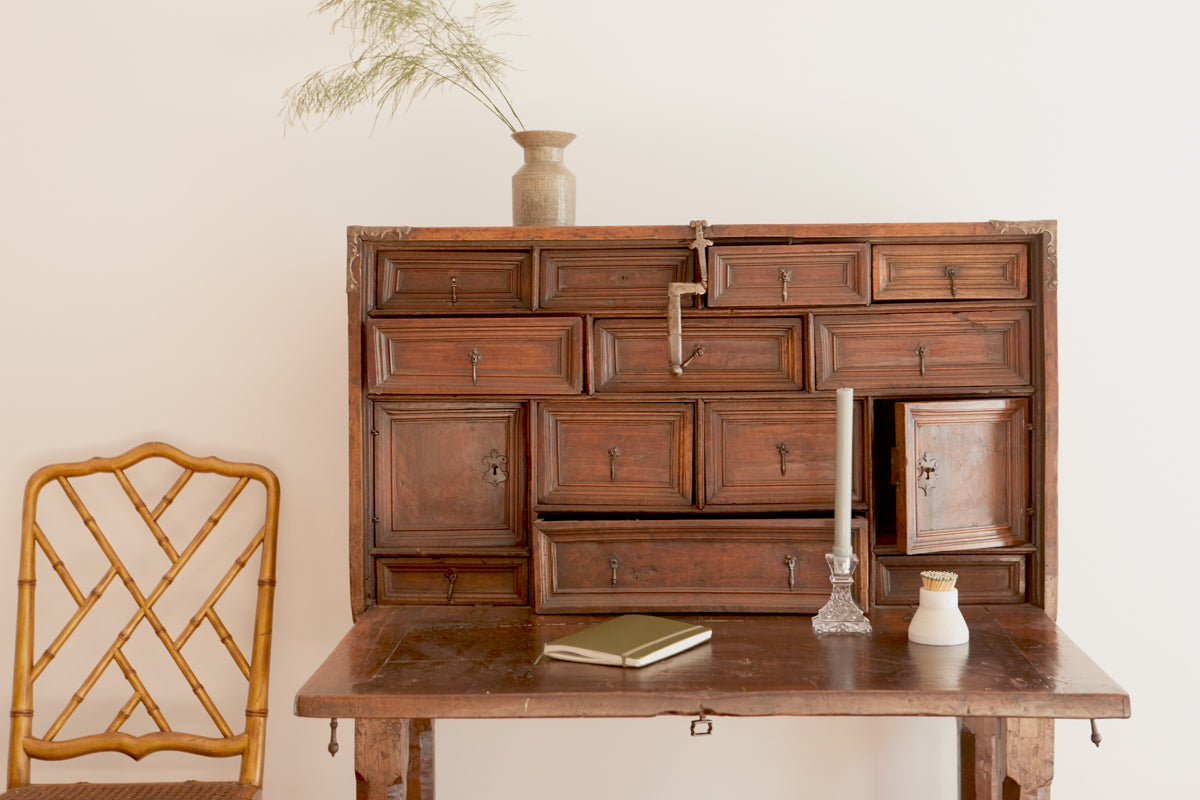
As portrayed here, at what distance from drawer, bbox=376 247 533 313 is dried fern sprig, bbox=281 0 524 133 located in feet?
1.48

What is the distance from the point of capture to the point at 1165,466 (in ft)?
9.11

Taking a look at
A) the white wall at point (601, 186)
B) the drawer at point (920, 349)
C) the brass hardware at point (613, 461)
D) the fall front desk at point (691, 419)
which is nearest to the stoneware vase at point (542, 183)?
the fall front desk at point (691, 419)

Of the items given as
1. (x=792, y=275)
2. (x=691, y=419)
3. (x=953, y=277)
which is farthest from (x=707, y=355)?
(x=953, y=277)

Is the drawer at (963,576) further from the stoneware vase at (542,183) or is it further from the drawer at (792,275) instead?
the stoneware vase at (542,183)

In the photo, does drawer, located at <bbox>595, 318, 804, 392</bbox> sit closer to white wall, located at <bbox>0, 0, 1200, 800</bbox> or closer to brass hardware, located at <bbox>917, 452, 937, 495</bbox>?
brass hardware, located at <bbox>917, 452, 937, 495</bbox>

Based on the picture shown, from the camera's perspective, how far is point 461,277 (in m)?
2.38

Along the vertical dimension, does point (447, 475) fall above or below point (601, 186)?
below

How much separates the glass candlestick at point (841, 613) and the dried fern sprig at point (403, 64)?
4.61 feet

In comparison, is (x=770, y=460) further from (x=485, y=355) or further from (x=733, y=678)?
(x=485, y=355)

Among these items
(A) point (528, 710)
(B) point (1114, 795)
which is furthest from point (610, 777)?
(B) point (1114, 795)

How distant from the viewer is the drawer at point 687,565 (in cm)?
230

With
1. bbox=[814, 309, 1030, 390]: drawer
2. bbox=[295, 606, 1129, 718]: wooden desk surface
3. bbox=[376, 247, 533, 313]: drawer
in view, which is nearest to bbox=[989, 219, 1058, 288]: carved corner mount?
bbox=[814, 309, 1030, 390]: drawer

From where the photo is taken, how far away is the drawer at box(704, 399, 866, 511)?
2.35 m

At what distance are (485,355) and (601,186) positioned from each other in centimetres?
71
